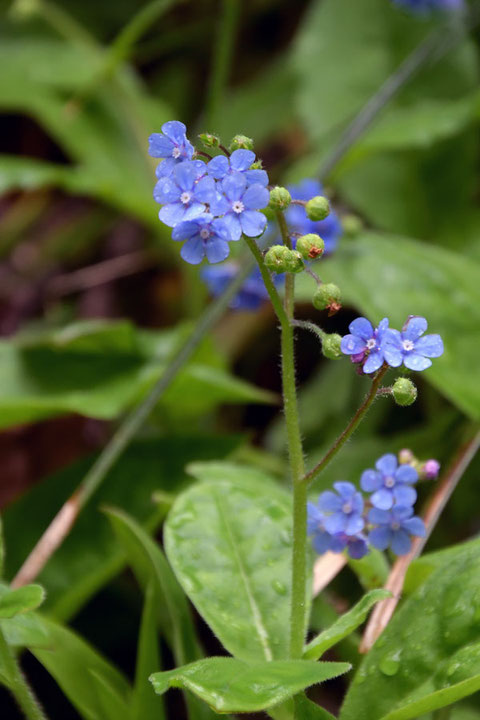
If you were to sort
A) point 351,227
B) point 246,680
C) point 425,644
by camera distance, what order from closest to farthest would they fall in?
point 246,680
point 425,644
point 351,227

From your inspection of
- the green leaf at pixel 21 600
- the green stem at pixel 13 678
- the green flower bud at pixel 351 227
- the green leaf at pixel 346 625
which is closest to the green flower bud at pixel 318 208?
the green leaf at pixel 346 625

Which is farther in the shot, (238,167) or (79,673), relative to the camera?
(79,673)

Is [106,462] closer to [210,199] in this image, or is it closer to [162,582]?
[162,582]

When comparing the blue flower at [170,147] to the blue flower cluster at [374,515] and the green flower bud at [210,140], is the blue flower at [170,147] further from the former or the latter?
the blue flower cluster at [374,515]

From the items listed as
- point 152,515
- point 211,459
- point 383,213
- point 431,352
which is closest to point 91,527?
point 152,515

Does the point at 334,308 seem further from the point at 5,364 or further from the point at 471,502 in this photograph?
the point at 5,364

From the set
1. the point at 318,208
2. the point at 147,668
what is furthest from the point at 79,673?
the point at 318,208

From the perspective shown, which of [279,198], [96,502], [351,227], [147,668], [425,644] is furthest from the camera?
[351,227]
